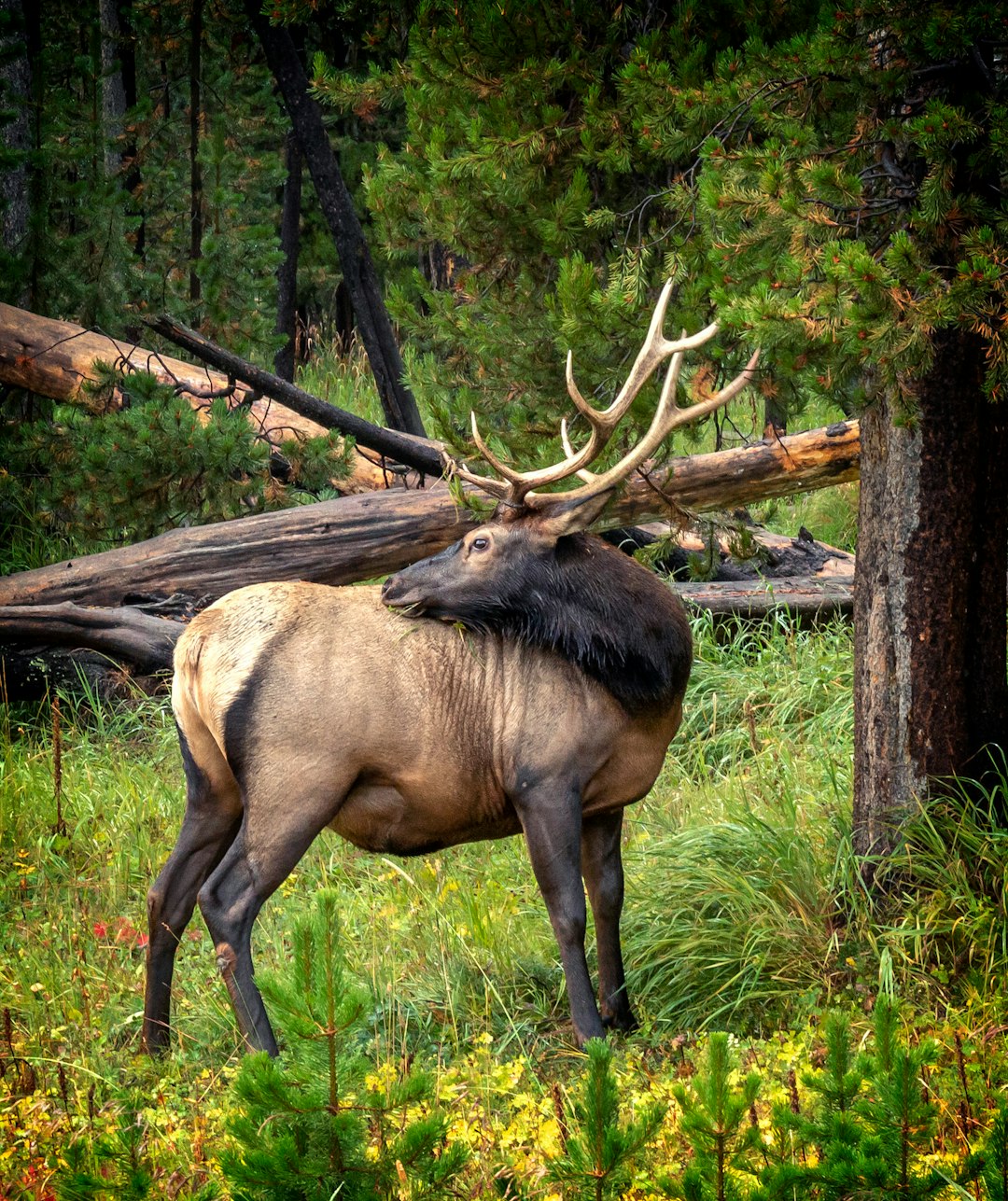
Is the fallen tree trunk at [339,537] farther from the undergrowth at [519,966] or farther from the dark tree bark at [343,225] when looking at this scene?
the dark tree bark at [343,225]

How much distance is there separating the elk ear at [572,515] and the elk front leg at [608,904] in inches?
43.5

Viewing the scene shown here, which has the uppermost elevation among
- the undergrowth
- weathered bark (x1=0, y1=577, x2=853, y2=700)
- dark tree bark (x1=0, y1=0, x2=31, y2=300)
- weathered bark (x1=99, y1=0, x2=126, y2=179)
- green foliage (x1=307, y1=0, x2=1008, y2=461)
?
weathered bark (x1=99, y1=0, x2=126, y2=179)

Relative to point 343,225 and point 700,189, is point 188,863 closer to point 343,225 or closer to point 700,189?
point 700,189

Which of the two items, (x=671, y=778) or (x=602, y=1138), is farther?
(x=671, y=778)

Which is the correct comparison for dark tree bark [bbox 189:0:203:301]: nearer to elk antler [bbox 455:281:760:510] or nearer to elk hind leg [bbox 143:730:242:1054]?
elk antler [bbox 455:281:760:510]

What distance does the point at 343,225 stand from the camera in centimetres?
1107

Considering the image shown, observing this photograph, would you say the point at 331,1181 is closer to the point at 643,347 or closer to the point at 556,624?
the point at 556,624

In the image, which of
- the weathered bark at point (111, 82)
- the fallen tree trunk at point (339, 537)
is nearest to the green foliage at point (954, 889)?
the fallen tree trunk at point (339, 537)

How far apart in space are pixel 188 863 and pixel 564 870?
1.45 metres

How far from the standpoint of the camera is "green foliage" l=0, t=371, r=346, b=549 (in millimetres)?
8633

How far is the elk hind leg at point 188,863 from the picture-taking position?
504cm

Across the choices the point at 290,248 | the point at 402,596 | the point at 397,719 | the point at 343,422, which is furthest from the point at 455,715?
the point at 290,248

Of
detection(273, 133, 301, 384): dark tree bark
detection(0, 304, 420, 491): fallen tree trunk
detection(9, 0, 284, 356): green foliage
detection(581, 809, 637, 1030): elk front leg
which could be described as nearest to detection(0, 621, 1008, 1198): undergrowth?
detection(581, 809, 637, 1030): elk front leg

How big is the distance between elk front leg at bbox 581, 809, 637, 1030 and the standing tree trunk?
95 centimetres
